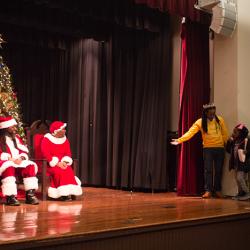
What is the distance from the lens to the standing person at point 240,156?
5.75 m

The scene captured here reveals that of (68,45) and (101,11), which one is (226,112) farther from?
(68,45)

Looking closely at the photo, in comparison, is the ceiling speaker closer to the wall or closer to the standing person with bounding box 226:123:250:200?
the wall

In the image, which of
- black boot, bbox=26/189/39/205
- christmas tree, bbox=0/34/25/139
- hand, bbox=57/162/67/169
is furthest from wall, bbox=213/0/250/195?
christmas tree, bbox=0/34/25/139

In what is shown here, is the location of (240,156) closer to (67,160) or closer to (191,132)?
(191,132)

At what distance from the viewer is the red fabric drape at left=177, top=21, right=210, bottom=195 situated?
6410 millimetres

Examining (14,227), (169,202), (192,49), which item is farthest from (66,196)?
(192,49)

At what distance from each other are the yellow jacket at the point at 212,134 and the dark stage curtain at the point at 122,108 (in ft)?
2.97

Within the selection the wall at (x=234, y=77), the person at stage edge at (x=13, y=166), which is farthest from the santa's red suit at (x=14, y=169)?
the wall at (x=234, y=77)

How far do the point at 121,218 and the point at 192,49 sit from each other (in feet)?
11.4

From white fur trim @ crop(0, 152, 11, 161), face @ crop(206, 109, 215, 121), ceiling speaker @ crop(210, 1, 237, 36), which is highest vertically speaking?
ceiling speaker @ crop(210, 1, 237, 36)

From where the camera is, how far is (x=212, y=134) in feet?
19.9

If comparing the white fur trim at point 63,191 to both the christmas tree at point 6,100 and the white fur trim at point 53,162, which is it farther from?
the christmas tree at point 6,100

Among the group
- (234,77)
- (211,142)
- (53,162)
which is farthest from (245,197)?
(53,162)

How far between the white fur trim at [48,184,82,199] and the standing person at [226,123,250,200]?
2.03 metres
